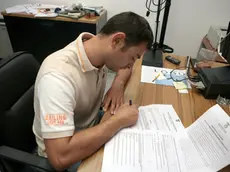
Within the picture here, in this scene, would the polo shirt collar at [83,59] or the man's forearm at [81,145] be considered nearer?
the man's forearm at [81,145]

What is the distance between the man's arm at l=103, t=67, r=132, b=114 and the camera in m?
0.94

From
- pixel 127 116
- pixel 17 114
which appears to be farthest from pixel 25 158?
pixel 127 116

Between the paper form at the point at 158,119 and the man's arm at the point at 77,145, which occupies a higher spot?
the man's arm at the point at 77,145

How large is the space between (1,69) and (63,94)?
1.03 ft

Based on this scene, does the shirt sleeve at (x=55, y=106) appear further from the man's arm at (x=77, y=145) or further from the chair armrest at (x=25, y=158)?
the chair armrest at (x=25, y=158)

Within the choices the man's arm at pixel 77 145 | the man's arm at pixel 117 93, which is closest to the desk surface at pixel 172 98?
the man's arm at pixel 117 93

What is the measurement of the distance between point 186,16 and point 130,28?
1.95m

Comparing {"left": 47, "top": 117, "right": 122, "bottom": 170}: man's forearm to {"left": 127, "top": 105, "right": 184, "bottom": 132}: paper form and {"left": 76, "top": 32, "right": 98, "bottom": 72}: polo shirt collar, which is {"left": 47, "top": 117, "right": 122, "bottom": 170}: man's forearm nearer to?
{"left": 127, "top": 105, "right": 184, "bottom": 132}: paper form

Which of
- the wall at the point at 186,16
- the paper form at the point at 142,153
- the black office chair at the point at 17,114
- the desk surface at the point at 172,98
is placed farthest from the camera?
the wall at the point at 186,16

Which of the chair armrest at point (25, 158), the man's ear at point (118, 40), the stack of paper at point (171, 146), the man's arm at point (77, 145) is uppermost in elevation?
the man's ear at point (118, 40)

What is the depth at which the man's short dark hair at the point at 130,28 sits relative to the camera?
32.0 inches

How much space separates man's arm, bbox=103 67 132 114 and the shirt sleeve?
254mm

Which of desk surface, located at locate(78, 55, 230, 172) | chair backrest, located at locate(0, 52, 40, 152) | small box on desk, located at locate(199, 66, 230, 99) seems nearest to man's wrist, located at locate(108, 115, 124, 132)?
desk surface, located at locate(78, 55, 230, 172)

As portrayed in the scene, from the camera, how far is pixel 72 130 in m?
0.68
